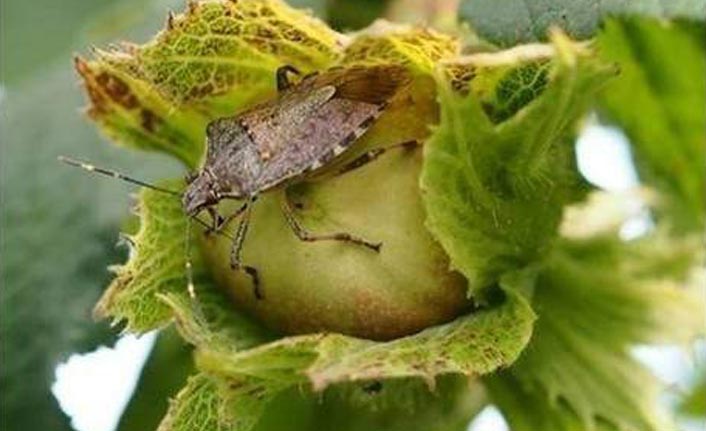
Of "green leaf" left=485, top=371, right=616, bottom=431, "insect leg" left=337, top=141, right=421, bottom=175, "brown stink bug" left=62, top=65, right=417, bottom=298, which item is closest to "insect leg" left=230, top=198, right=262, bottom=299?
"brown stink bug" left=62, top=65, right=417, bottom=298

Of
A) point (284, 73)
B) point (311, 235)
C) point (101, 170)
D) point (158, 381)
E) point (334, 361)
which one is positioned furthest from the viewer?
point (101, 170)

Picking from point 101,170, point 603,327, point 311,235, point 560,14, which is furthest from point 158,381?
point 560,14

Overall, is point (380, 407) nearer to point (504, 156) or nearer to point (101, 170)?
point (504, 156)

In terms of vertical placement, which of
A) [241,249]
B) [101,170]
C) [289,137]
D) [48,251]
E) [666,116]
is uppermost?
[289,137]

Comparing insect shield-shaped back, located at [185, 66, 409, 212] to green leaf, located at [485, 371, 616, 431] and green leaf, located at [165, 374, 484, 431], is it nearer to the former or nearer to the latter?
green leaf, located at [165, 374, 484, 431]

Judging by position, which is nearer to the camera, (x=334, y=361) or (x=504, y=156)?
(x=334, y=361)

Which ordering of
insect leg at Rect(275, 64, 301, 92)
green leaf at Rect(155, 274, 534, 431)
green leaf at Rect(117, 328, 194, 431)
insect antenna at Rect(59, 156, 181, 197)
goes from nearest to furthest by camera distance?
green leaf at Rect(155, 274, 534, 431) → insect leg at Rect(275, 64, 301, 92) → green leaf at Rect(117, 328, 194, 431) → insect antenna at Rect(59, 156, 181, 197)

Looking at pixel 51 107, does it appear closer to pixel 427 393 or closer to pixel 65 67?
pixel 65 67
